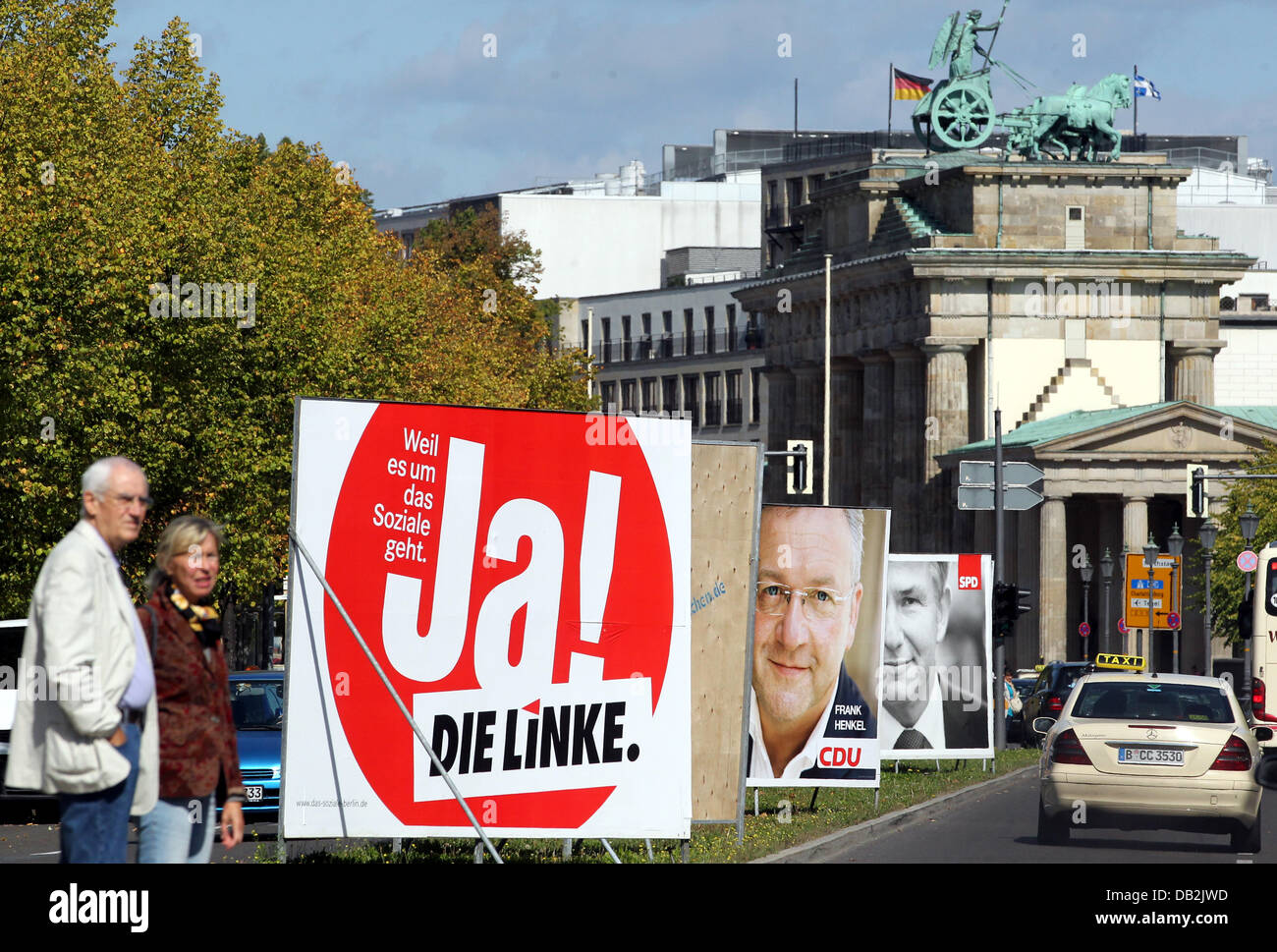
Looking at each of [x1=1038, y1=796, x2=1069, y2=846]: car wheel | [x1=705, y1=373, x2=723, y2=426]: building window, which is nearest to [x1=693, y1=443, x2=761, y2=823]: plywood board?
[x1=1038, y1=796, x2=1069, y2=846]: car wheel

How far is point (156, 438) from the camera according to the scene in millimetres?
37062

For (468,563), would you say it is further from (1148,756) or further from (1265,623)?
(1265,623)

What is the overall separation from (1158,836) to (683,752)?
9.62 m

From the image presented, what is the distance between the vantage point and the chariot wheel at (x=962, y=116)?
94875mm

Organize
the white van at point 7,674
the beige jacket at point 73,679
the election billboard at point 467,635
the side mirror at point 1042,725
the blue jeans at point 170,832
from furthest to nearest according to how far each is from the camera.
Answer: the white van at point 7,674, the side mirror at point 1042,725, the election billboard at point 467,635, the blue jeans at point 170,832, the beige jacket at point 73,679

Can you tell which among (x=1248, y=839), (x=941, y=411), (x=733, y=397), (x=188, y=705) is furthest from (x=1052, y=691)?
(x=733, y=397)

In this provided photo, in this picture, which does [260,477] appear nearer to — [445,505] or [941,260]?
[445,505]

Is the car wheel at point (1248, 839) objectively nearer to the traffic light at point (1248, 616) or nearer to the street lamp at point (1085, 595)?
the traffic light at point (1248, 616)

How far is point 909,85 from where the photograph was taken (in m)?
104

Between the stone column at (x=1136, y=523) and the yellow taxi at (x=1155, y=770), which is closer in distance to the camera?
the yellow taxi at (x=1155, y=770)

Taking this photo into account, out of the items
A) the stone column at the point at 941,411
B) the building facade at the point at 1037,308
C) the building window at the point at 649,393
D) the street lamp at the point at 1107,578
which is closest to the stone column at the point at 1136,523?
the street lamp at the point at 1107,578

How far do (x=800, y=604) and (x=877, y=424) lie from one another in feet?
252

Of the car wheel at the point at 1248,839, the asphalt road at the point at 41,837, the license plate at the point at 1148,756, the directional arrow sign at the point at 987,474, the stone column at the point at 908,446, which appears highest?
the stone column at the point at 908,446

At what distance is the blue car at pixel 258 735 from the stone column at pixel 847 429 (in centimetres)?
7550
